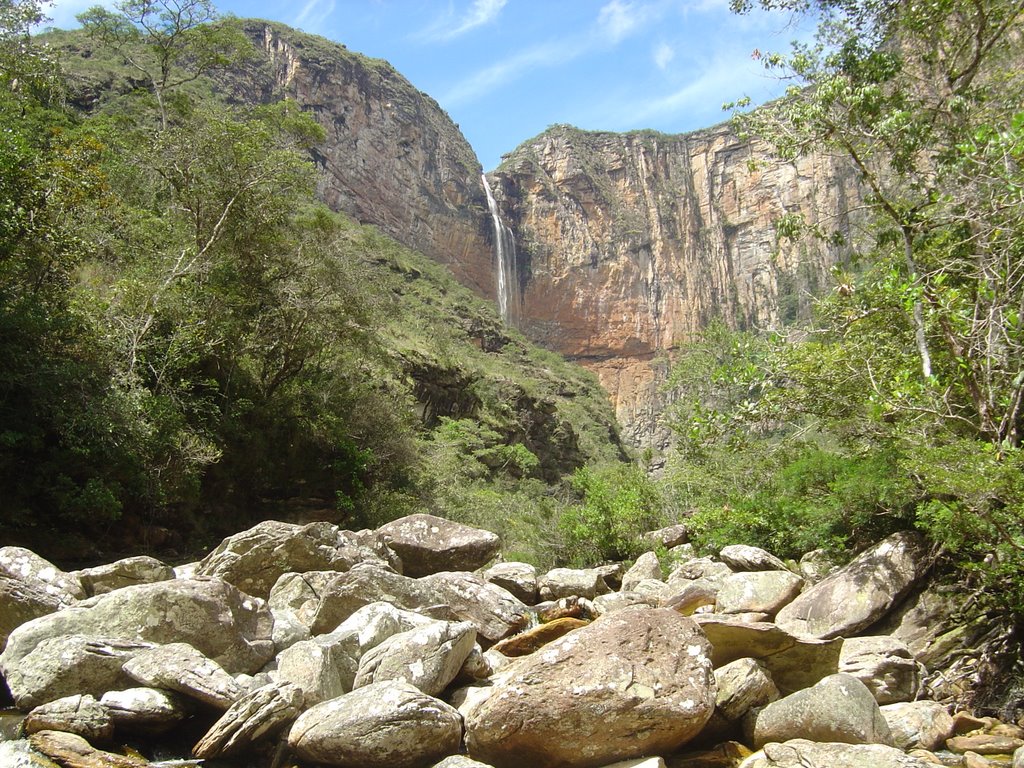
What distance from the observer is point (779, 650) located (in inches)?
256

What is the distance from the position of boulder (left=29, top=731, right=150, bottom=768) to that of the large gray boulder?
721 cm

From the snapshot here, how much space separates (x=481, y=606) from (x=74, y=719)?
15.7 ft

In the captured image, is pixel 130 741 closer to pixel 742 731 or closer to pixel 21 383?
pixel 742 731

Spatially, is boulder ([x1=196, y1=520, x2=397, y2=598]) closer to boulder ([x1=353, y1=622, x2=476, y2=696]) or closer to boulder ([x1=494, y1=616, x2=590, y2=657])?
boulder ([x1=494, y1=616, x2=590, y2=657])

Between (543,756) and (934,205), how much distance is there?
7979mm

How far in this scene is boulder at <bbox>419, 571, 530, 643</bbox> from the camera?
8.58 meters

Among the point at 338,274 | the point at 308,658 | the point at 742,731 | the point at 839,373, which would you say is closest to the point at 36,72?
the point at 338,274

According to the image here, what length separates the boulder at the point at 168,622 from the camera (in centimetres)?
586

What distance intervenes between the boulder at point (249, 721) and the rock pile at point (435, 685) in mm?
15

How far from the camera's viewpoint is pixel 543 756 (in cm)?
514

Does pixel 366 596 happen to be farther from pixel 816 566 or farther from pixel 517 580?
pixel 816 566

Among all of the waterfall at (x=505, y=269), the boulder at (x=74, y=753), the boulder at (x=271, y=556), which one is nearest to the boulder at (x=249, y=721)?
the boulder at (x=74, y=753)

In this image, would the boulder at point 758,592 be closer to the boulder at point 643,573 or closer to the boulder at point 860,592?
the boulder at point 860,592

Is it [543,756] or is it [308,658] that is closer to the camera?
[543,756]
